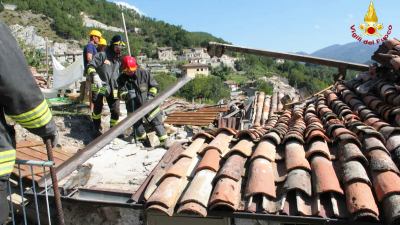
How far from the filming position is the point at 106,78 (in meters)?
8.08

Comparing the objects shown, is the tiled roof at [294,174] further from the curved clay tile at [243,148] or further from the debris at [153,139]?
the debris at [153,139]

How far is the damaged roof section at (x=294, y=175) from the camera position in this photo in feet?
10.3

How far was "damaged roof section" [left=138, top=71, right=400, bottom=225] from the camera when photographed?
123 inches

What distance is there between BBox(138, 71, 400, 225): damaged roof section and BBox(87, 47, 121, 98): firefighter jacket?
3.65m

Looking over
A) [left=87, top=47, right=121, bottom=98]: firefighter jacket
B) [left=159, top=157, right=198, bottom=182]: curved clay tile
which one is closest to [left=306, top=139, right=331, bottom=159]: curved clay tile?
[left=159, top=157, right=198, bottom=182]: curved clay tile

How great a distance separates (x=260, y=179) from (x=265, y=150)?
2.18ft

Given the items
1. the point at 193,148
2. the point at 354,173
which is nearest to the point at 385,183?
the point at 354,173

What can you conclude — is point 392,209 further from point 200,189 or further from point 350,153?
point 200,189

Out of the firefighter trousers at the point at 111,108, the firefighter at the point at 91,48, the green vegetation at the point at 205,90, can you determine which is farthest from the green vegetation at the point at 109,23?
the firefighter trousers at the point at 111,108

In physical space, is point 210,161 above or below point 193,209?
above

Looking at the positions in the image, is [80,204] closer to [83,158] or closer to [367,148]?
[83,158]

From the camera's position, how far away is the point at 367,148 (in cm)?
376

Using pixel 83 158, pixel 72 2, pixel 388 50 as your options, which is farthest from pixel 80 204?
pixel 72 2

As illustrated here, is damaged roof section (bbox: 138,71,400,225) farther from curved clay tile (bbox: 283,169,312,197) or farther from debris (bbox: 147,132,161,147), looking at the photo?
debris (bbox: 147,132,161,147)
